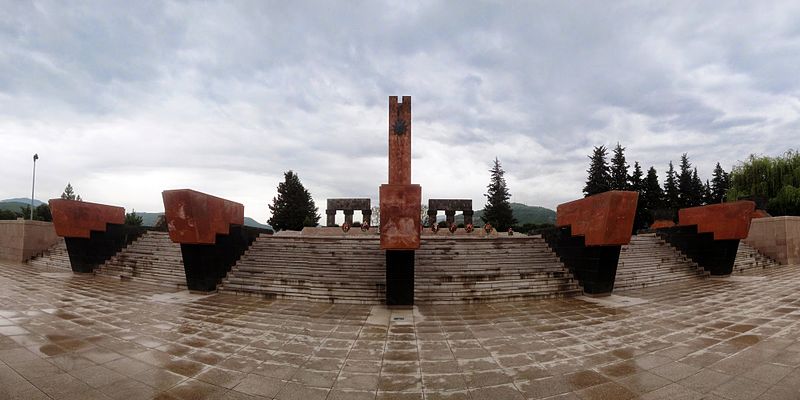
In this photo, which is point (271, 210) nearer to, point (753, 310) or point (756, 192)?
point (753, 310)

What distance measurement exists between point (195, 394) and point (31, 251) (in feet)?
67.7

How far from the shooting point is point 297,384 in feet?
12.7

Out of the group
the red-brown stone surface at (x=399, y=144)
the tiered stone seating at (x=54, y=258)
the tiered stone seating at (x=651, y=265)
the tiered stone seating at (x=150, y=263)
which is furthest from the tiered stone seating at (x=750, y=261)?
the tiered stone seating at (x=54, y=258)

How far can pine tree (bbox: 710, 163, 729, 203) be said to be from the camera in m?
42.6

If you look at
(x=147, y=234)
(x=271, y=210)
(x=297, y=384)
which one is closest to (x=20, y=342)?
(x=297, y=384)

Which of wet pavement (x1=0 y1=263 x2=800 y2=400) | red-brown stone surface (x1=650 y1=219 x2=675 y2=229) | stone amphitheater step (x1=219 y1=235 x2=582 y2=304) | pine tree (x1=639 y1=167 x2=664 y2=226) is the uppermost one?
pine tree (x1=639 y1=167 x2=664 y2=226)

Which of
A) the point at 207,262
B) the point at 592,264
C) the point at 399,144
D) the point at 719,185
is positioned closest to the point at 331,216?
the point at 399,144

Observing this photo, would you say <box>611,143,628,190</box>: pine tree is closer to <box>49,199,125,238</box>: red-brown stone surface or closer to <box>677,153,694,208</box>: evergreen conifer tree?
<box>677,153,694,208</box>: evergreen conifer tree

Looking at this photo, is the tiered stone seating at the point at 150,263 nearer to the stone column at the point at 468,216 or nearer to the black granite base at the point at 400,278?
the black granite base at the point at 400,278

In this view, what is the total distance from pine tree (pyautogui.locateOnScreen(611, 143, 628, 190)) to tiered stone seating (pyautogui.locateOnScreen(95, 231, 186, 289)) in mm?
37242

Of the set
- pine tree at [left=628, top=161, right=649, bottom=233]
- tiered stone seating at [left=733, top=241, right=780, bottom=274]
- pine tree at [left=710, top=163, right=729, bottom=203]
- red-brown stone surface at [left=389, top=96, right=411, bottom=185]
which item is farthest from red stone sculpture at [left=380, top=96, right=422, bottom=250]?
pine tree at [left=710, top=163, right=729, bottom=203]

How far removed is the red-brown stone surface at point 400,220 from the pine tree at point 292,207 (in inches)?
1350

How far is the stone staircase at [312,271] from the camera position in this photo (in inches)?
351

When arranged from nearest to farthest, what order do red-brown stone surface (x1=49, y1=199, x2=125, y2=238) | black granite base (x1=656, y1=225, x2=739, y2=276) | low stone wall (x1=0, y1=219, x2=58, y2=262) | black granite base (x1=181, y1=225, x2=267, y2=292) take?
black granite base (x1=181, y1=225, x2=267, y2=292) → black granite base (x1=656, y1=225, x2=739, y2=276) → red-brown stone surface (x1=49, y1=199, x2=125, y2=238) → low stone wall (x1=0, y1=219, x2=58, y2=262)
